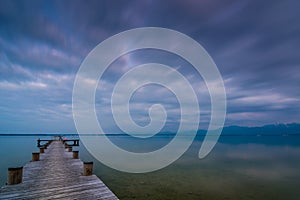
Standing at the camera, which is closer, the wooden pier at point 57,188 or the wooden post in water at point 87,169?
the wooden pier at point 57,188

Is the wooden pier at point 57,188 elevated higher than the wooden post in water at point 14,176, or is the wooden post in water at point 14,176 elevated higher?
the wooden post in water at point 14,176

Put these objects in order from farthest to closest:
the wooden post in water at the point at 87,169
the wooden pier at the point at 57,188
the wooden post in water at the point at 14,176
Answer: the wooden post in water at the point at 87,169 < the wooden post in water at the point at 14,176 < the wooden pier at the point at 57,188

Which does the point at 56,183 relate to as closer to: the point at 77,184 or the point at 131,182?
the point at 77,184

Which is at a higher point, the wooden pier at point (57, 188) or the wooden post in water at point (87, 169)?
the wooden post in water at point (87, 169)

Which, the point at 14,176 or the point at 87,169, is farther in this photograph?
the point at 87,169

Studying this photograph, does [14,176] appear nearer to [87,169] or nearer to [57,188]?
[57,188]

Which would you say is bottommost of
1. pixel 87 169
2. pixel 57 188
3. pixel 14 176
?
pixel 57 188

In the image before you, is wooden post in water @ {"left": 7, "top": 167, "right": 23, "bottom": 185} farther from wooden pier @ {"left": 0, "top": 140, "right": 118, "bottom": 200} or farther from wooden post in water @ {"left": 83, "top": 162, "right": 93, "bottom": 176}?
wooden post in water @ {"left": 83, "top": 162, "right": 93, "bottom": 176}

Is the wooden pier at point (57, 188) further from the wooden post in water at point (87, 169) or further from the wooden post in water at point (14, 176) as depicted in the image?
the wooden post in water at point (14, 176)

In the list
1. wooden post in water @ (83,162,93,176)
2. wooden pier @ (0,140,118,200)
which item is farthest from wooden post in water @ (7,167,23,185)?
wooden post in water @ (83,162,93,176)

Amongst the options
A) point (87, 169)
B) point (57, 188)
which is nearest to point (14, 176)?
point (57, 188)

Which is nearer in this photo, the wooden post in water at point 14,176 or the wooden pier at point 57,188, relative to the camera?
the wooden pier at point 57,188

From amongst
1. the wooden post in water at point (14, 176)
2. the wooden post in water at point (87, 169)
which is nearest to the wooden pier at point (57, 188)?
the wooden post in water at point (87, 169)


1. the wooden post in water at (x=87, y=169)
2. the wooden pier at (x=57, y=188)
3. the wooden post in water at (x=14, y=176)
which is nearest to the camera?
the wooden pier at (x=57, y=188)
